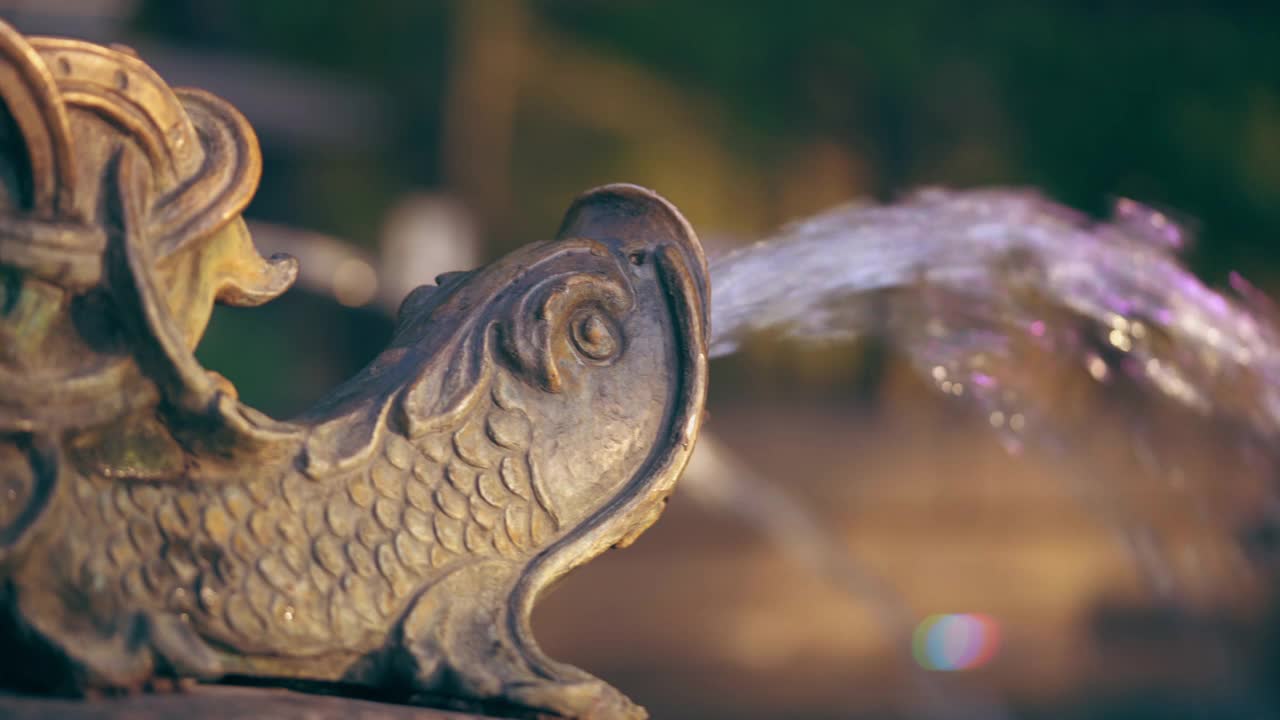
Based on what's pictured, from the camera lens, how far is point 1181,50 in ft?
26.1

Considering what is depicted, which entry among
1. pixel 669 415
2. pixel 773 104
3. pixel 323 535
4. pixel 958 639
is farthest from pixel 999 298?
A: pixel 773 104

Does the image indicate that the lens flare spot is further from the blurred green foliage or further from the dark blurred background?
the blurred green foliage

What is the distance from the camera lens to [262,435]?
1164mm

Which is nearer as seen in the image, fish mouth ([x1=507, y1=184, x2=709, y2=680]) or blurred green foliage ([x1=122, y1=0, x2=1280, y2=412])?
fish mouth ([x1=507, y1=184, x2=709, y2=680])

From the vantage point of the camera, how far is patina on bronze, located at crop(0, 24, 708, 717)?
111 centimetres

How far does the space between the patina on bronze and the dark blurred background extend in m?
4.44

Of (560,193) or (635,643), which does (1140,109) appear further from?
(635,643)

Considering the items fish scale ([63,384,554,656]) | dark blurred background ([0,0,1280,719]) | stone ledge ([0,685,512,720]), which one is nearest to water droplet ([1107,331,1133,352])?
fish scale ([63,384,554,656])

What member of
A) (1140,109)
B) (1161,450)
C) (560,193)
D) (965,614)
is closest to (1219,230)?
(1140,109)

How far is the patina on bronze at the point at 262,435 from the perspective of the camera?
111cm

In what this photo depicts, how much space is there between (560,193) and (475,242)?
1.65 meters

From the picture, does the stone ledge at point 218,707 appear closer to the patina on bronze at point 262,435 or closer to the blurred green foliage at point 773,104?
the patina on bronze at point 262,435

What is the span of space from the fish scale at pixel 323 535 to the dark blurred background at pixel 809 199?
4475 mm

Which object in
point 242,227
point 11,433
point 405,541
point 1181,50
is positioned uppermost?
point 1181,50
